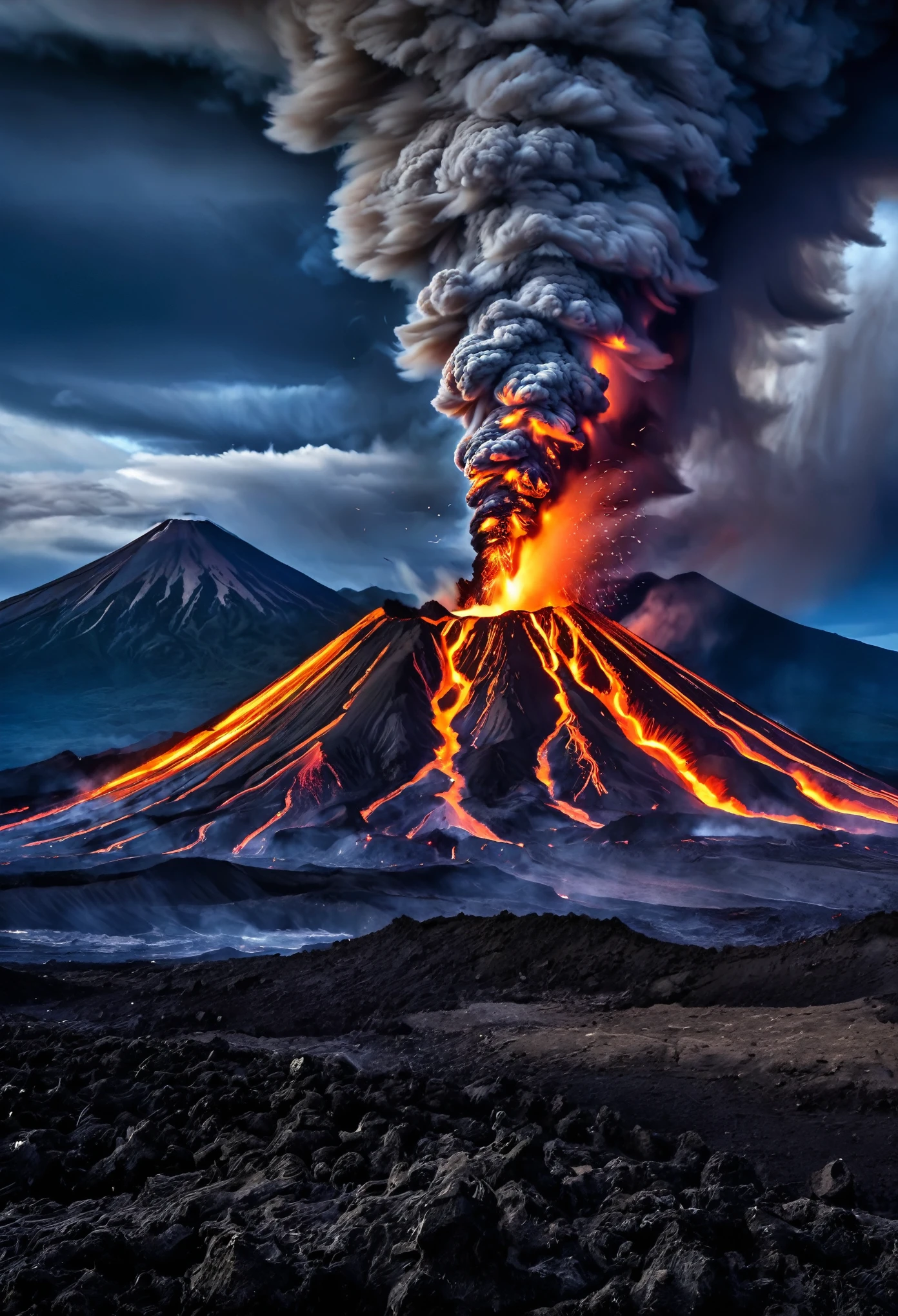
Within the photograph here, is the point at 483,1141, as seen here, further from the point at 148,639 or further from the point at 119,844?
the point at 148,639

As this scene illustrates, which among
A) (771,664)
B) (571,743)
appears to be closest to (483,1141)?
(571,743)

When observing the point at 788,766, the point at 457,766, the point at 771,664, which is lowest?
the point at 457,766

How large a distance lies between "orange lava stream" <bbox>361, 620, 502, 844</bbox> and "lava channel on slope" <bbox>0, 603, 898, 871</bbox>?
0.32 feet

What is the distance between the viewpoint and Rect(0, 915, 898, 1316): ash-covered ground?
13.0 feet

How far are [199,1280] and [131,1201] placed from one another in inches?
55.4

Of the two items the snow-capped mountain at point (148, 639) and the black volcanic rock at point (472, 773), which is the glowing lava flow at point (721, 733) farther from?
the snow-capped mountain at point (148, 639)

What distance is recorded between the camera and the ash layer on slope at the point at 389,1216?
3877 millimetres

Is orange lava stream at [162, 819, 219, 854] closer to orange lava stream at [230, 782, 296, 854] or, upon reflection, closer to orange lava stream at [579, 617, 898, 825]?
orange lava stream at [230, 782, 296, 854]

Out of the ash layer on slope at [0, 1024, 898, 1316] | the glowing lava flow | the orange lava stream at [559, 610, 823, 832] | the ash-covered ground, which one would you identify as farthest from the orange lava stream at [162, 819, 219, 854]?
the ash layer on slope at [0, 1024, 898, 1316]

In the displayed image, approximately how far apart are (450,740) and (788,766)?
1526cm

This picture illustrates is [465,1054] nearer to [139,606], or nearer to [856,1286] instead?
[856,1286]

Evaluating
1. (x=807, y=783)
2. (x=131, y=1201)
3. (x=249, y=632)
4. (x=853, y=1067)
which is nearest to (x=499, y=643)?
(x=807, y=783)

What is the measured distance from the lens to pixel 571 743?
139 ft

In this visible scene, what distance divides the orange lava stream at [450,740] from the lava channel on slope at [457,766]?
99 mm
